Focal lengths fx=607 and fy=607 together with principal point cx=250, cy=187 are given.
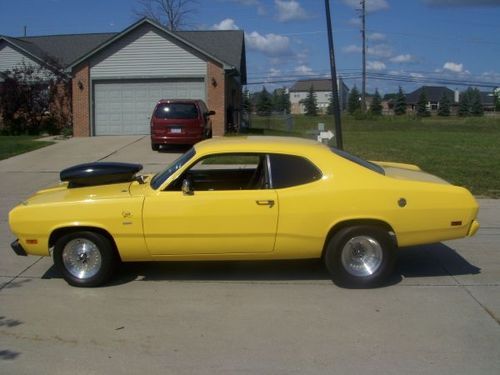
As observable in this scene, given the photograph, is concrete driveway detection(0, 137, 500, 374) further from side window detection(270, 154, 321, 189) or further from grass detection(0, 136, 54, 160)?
grass detection(0, 136, 54, 160)

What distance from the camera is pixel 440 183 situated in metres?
5.96

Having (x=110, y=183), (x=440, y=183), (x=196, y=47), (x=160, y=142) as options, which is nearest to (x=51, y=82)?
(x=196, y=47)

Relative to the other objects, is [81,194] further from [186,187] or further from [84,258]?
[186,187]

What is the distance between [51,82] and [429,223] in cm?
2393

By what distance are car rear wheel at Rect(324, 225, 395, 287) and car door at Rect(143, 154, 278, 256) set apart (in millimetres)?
620

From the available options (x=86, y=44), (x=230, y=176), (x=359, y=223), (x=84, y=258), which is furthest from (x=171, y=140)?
(x=86, y=44)

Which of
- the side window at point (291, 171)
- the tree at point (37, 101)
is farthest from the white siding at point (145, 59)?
the side window at point (291, 171)

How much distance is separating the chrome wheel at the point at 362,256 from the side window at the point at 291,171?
2.39 ft

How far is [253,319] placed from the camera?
5.04 meters

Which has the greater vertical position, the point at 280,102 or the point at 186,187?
the point at 280,102

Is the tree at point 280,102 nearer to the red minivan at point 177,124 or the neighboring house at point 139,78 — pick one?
the neighboring house at point 139,78

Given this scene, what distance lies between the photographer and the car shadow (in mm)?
6160

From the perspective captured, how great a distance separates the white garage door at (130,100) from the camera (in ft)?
80.8

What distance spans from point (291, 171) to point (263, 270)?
1.20 metres
